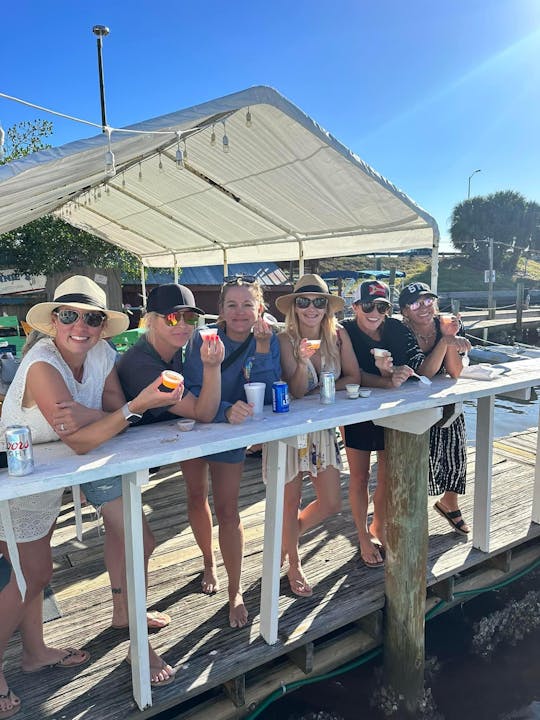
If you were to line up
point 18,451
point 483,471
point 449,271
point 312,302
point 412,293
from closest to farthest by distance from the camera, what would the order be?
point 18,451, point 312,302, point 412,293, point 483,471, point 449,271

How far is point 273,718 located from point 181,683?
1043 mm

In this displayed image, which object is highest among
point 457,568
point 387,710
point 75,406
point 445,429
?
point 75,406

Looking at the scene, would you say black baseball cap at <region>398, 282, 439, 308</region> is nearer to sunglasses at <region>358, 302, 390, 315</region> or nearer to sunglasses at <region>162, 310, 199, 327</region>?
sunglasses at <region>358, 302, 390, 315</region>

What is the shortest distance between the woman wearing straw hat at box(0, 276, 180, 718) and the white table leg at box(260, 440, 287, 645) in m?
0.50

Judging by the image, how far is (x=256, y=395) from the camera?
2254 mm

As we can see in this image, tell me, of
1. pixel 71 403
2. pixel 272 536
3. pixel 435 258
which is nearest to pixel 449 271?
pixel 435 258

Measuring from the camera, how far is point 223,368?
94.2 inches

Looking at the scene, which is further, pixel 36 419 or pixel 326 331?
pixel 326 331

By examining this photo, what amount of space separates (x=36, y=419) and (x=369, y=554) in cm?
222

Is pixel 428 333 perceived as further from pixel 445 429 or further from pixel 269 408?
pixel 269 408

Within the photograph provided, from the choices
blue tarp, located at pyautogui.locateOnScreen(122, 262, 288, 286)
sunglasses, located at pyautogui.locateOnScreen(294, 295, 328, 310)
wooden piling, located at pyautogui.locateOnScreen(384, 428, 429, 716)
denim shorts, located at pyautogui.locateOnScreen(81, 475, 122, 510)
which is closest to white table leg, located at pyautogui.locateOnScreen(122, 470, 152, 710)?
denim shorts, located at pyautogui.locateOnScreen(81, 475, 122, 510)

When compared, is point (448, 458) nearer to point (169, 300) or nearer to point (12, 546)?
point (169, 300)

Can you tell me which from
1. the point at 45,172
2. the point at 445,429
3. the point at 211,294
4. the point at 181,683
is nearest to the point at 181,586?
the point at 181,683

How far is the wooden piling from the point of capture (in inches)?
104
